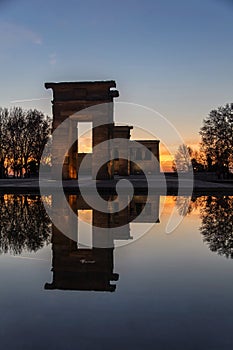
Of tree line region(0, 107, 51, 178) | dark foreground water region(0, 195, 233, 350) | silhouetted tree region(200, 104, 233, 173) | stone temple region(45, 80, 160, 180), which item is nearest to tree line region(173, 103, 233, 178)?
silhouetted tree region(200, 104, 233, 173)

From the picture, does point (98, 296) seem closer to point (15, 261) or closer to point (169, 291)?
point (169, 291)

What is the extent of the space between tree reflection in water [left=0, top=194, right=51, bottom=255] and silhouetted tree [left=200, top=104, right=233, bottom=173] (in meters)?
31.1

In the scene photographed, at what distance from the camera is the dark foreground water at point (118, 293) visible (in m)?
3.21

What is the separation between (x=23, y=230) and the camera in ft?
29.2

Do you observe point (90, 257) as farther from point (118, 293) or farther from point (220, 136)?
point (220, 136)

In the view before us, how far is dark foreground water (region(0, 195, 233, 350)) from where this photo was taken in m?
3.21

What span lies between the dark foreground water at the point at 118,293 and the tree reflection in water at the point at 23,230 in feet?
0.12

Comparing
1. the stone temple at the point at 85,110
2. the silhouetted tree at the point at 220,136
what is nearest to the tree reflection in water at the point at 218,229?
the stone temple at the point at 85,110

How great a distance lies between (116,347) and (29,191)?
65.0 ft

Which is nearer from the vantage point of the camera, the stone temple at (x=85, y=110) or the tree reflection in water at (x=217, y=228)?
the tree reflection in water at (x=217, y=228)

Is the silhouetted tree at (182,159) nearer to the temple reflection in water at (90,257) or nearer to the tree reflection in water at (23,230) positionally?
the tree reflection in water at (23,230)

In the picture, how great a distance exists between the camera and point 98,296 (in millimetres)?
4309

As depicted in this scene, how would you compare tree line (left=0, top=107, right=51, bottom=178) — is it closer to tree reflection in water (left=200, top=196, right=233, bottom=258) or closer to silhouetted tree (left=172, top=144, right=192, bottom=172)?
silhouetted tree (left=172, top=144, right=192, bottom=172)

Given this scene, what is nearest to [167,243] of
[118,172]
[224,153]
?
[224,153]
